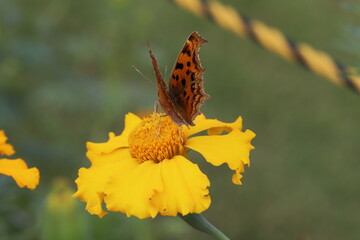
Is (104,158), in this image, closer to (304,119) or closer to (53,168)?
(53,168)

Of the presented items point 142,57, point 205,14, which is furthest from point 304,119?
point 205,14

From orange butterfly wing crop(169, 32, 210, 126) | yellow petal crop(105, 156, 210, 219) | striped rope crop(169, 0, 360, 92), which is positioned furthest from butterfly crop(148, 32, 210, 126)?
striped rope crop(169, 0, 360, 92)

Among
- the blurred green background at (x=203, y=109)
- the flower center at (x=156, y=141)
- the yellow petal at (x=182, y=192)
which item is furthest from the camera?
the blurred green background at (x=203, y=109)

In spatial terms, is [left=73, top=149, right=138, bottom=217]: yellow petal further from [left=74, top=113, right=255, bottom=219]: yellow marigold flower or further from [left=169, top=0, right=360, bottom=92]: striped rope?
[left=169, top=0, right=360, bottom=92]: striped rope

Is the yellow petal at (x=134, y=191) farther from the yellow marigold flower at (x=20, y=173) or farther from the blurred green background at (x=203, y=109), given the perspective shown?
the blurred green background at (x=203, y=109)

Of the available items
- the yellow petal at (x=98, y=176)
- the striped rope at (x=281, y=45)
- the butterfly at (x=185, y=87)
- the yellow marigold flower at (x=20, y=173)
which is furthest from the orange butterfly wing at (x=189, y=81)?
the striped rope at (x=281, y=45)

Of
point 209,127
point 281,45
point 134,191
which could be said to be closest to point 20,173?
point 134,191

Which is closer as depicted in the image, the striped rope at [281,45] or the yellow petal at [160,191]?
the yellow petal at [160,191]

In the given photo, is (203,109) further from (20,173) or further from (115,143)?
(20,173)
